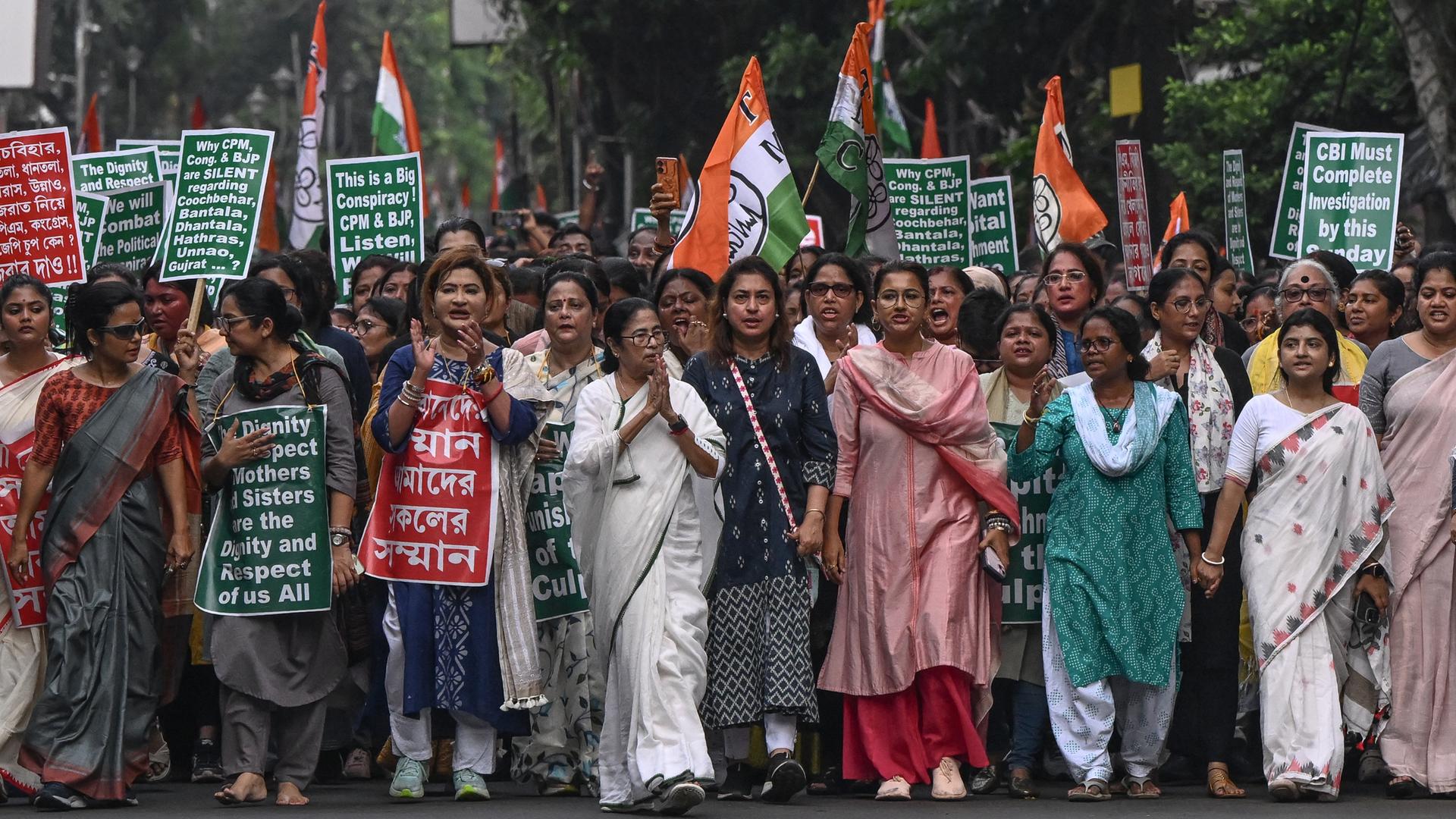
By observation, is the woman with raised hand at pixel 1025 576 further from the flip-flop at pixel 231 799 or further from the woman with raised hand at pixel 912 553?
the flip-flop at pixel 231 799

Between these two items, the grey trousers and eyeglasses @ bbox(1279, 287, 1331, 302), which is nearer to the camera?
the grey trousers

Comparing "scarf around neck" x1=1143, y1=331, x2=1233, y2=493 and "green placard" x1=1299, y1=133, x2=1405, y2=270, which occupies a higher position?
"green placard" x1=1299, y1=133, x2=1405, y2=270

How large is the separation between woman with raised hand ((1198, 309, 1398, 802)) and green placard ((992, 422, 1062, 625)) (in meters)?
0.59

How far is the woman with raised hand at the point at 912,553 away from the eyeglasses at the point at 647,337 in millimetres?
763

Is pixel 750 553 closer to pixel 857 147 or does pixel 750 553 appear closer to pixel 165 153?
pixel 857 147

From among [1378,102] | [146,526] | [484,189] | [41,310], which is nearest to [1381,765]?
[146,526]

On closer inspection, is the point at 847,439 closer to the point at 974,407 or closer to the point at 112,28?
the point at 974,407

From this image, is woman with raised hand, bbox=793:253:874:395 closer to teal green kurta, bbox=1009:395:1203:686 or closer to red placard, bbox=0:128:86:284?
teal green kurta, bbox=1009:395:1203:686

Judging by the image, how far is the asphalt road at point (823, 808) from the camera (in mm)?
7578

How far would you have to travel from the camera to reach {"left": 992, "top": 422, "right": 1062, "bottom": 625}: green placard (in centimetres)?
838

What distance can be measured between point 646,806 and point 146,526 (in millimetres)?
1992

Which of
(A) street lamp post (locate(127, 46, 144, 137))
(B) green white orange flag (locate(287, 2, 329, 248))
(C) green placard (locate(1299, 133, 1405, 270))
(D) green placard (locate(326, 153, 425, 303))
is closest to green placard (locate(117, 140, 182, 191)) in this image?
(D) green placard (locate(326, 153, 425, 303))

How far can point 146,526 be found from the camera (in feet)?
26.3

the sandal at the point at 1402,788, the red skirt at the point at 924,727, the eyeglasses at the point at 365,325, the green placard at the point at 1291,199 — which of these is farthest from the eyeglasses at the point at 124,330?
the green placard at the point at 1291,199
